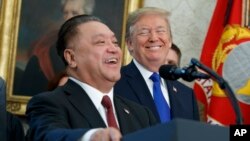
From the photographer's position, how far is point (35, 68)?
5.25 metres

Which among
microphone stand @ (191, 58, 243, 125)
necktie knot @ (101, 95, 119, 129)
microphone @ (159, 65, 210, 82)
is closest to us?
microphone stand @ (191, 58, 243, 125)

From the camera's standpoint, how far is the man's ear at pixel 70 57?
3.11 m

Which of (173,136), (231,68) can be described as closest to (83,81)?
(173,136)

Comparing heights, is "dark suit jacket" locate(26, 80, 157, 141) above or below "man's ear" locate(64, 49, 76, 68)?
below

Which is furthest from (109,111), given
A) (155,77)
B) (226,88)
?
(155,77)

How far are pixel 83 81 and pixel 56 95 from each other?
0.19 metres

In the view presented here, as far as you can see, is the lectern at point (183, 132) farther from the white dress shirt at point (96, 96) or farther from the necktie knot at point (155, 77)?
the necktie knot at point (155, 77)

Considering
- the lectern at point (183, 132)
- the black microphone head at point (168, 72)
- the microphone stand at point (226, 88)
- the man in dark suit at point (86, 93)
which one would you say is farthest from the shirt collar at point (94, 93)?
the lectern at point (183, 132)

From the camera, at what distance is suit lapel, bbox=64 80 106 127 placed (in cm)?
283

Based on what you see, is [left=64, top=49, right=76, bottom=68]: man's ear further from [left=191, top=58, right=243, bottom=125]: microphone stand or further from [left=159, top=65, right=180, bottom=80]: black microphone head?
[left=191, top=58, right=243, bottom=125]: microphone stand

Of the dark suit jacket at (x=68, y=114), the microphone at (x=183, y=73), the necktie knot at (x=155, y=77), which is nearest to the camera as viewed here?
the microphone at (x=183, y=73)

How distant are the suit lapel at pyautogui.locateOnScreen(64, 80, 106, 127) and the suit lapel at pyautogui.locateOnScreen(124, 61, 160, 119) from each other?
31.6 inches

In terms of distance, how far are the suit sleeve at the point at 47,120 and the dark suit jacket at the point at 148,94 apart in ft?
3.32

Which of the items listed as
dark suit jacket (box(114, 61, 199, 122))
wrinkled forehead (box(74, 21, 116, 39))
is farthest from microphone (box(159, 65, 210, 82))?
dark suit jacket (box(114, 61, 199, 122))
